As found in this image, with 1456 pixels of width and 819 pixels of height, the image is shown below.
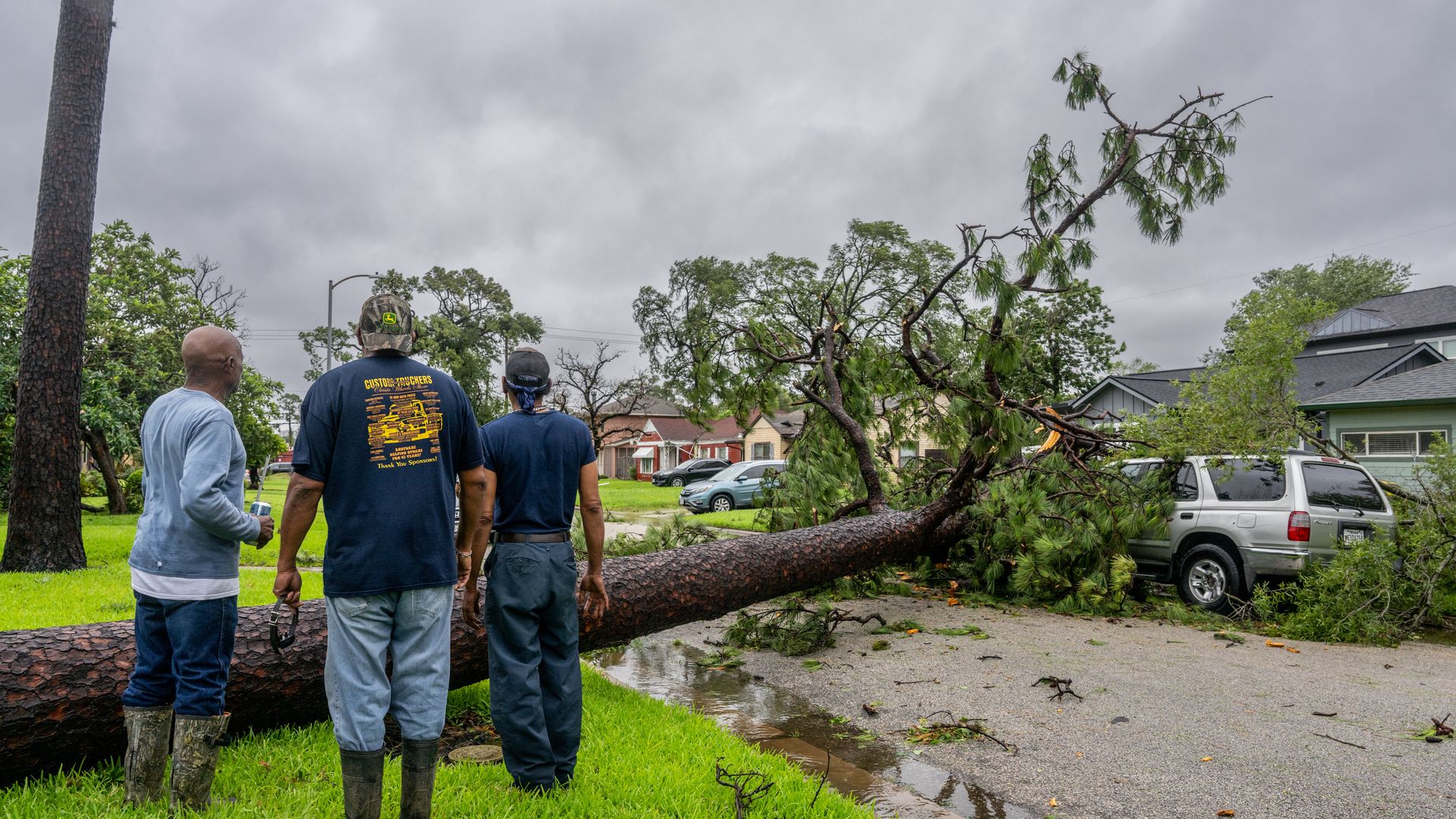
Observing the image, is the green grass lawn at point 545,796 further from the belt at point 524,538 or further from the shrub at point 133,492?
the shrub at point 133,492

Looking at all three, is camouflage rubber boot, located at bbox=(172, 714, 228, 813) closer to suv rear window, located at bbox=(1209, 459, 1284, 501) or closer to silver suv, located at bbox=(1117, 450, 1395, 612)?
silver suv, located at bbox=(1117, 450, 1395, 612)

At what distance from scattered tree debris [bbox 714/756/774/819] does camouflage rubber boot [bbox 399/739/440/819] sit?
3.49ft

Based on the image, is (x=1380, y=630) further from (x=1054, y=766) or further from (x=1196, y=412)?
(x=1054, y=766)

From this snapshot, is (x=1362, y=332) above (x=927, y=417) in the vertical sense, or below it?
above

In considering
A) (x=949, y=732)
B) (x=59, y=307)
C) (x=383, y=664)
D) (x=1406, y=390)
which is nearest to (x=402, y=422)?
(x=383, y=664)

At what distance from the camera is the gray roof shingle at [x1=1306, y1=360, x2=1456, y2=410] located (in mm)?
17266

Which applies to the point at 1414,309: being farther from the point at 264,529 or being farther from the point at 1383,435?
the point at 264,529

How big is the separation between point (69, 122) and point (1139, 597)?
38.8 feet

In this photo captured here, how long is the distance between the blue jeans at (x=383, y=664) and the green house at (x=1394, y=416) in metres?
19.1

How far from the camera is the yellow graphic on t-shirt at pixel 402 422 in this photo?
2.68m

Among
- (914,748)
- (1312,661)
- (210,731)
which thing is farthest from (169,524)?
(1312,661)

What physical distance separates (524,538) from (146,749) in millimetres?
1398

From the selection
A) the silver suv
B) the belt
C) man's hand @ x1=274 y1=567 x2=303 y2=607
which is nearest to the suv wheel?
the silver suv

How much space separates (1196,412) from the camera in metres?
8.36
